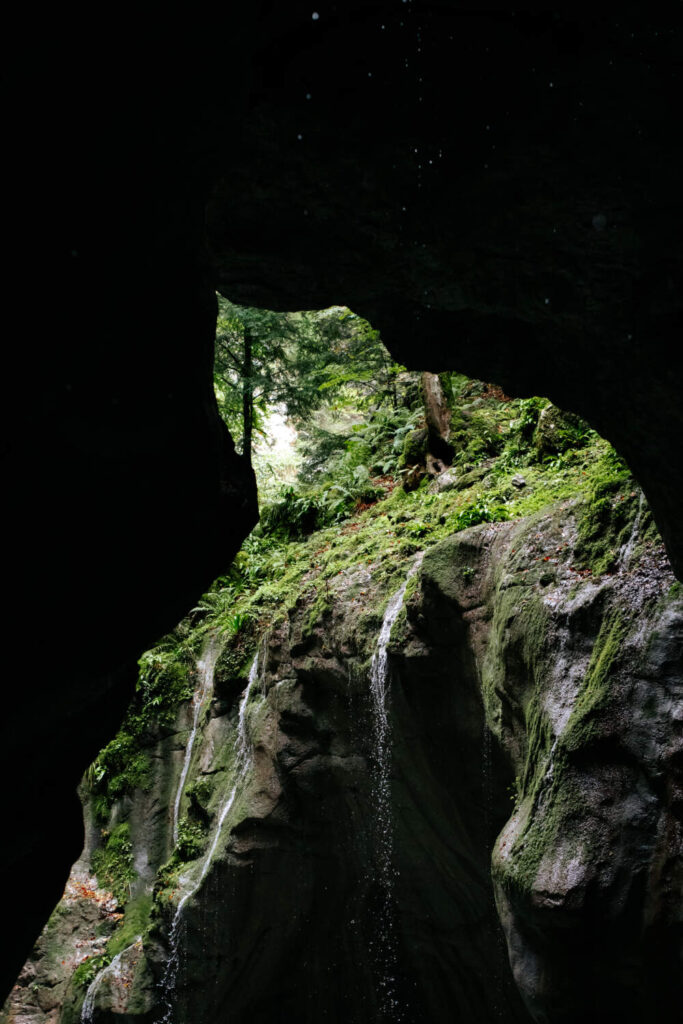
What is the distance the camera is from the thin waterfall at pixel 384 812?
8.21 metres

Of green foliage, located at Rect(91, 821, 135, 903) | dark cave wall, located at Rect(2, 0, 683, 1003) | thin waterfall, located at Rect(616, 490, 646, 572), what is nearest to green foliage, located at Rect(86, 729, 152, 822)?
green foliage, located at Rect(91, 821, 135, 903)

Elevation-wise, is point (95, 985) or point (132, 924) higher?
point (132, 924)

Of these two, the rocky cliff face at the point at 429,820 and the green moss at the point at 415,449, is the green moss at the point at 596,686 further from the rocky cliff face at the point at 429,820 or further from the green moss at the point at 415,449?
the green moss at the point at 415,449

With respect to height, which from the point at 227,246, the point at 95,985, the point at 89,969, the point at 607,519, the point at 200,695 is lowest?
the point at 95,985

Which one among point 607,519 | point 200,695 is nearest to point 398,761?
point 607,519

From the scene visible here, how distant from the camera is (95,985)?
32.6ft

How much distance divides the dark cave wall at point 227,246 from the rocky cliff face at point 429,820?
51.6 inches

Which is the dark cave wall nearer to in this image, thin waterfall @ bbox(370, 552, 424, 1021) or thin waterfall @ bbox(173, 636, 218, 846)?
thin waterfall @ bbox(370, 552, 424, 1021)

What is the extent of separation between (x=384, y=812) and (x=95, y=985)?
5.00 m

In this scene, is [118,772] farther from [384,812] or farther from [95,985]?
[384,812]

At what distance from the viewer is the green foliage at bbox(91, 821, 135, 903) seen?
38.1 feet

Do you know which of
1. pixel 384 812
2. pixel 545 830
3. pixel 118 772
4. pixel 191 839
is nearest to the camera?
pixel 545 830

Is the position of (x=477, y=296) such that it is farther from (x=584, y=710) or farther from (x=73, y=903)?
(x=73, y=903)

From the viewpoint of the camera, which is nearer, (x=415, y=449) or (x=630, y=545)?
(x=630, y=545)
